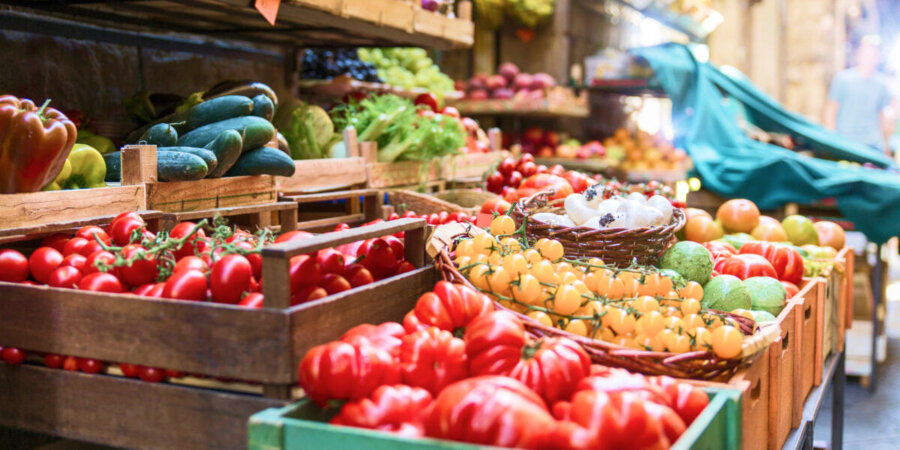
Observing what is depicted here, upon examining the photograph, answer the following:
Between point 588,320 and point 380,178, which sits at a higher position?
point 380,178

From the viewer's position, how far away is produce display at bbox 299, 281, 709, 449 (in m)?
1.21

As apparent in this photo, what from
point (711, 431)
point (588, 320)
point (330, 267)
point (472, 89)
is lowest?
point (711, 431)

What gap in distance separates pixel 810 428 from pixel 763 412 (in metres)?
0.66

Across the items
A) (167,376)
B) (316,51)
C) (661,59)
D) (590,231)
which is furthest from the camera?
(661,59)

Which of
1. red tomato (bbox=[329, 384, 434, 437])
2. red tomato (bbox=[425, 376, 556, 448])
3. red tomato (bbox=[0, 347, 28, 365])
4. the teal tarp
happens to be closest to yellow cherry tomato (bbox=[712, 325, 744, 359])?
red tomato (bbox=[425, 376, 556, 448])

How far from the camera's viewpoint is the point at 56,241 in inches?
77.6

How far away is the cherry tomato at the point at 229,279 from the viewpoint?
5.08 feet

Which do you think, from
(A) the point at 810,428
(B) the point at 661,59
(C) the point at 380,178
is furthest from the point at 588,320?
(B) the point at 661,59

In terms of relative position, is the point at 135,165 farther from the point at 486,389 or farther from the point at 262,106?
the point at 486,389

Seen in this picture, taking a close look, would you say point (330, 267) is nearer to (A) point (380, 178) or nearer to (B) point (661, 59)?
(A) point (380, 178)

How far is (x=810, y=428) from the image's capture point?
244 centimetres

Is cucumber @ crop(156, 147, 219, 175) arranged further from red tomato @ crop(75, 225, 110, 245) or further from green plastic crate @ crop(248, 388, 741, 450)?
green plastic crate @ crop(248, 388, 741, 450)

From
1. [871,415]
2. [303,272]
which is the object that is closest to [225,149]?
[303,272]

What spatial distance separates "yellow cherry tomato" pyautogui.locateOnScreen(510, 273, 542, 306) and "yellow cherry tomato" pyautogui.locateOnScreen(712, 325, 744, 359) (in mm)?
406
